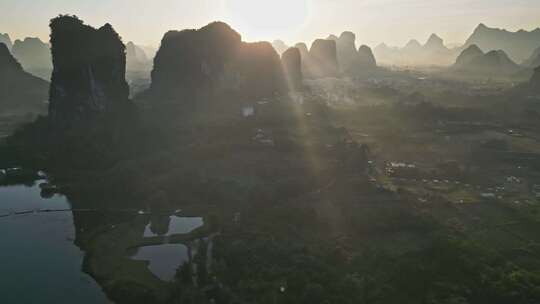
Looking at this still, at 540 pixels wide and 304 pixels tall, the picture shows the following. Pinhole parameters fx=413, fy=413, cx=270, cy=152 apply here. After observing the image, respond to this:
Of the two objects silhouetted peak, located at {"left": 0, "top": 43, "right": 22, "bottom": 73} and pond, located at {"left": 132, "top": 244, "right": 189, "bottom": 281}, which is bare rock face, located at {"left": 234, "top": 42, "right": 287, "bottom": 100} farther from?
pond, located at {"left": 132, "top": 244, "right": 189, "bottom": 281}

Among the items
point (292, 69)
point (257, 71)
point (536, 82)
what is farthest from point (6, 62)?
point (536, 82)

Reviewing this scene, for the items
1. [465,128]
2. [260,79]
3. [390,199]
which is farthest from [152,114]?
[465,128]

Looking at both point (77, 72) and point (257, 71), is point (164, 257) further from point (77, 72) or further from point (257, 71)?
point (257, 71)

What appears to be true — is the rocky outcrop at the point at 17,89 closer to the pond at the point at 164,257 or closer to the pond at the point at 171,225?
the pond at the point at 171,225

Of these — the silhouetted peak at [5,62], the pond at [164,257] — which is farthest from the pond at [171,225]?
the silhouetted peak at [5,62]

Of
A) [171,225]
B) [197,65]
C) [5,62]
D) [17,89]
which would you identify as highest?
[5,62]

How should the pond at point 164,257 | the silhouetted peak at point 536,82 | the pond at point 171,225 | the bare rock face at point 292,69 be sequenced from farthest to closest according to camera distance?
the bare rock face at point 292,69 → the silhouetted peak at point 536,82 → the pond at point 171,225 → the pond at point 164,257
